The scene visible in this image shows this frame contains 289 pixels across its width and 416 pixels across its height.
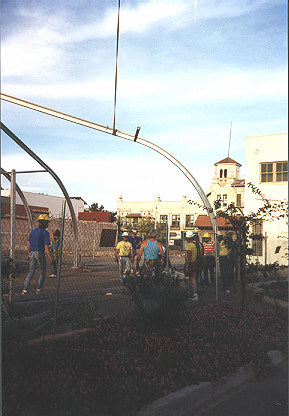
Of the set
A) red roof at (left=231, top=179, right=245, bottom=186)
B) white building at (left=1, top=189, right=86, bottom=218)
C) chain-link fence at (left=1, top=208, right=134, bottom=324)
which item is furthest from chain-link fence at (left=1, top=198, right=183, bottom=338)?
red roof at (left=231, top=179, right=245, bottom=186)

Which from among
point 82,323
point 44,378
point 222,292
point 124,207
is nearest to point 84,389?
point 44,378

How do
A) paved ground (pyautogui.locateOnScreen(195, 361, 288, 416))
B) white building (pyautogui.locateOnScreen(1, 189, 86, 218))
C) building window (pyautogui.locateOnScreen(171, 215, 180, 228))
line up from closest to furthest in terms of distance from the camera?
1. paved ground (pyautogui.locateOnScreen(195, 361, 288, 416))
2. white building (pyautogui.locateOnScreen(1, 189, 86, 218))
3. building window (pyautogui.locateOnScreen(171, 215, 180, 228))

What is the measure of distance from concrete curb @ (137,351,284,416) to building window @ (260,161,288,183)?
20118mm

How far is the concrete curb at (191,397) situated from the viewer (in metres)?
4.65

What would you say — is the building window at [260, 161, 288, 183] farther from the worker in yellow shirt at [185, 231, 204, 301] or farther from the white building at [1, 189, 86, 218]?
the white building at [1, 189, 86, 218]

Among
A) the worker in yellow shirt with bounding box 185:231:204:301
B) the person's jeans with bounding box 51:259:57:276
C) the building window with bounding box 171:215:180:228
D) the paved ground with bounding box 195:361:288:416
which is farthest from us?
the building window with bounding box 171:215:180:228

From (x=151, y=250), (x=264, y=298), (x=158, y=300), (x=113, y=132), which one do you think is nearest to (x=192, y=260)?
(x=151, y=250)

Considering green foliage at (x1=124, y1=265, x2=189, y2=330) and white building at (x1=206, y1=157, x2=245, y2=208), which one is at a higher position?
white building at (x1=206, y1=157, x2=245, y2=208)

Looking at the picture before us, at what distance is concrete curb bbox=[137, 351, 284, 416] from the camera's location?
4648 mm

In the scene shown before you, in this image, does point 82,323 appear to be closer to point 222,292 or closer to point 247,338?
point 247,338

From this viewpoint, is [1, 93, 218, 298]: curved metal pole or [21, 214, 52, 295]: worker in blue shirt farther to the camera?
[21, 214, 52, 295]: worker in blue shirt

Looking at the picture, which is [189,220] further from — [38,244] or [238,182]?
[38,244]

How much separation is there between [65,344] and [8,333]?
723mm

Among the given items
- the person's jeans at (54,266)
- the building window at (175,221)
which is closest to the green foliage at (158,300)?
the person's jeans at (54,266)
